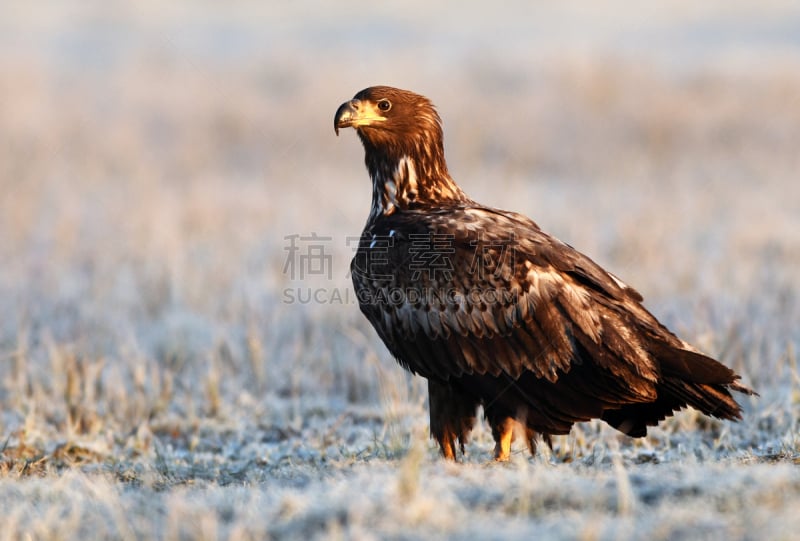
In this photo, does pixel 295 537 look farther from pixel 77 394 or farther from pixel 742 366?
pixel 742 366

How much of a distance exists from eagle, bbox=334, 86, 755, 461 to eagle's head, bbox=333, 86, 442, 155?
72 cm

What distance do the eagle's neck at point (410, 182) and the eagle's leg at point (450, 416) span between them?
1.11 m

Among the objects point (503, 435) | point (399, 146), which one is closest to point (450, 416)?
point (503, 435)

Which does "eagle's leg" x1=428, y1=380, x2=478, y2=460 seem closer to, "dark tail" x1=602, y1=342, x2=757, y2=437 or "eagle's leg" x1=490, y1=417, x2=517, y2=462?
"eagle's leg" x1=490, y1=417, x2=517, y2=462

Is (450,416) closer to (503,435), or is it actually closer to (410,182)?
(503,435)

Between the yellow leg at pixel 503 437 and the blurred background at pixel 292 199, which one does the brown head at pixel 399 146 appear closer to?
the yellow leg at pixel 503 437

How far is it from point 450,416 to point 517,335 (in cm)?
62

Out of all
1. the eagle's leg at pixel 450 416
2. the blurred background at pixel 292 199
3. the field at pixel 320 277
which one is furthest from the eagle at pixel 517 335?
the blurred background at pixel 292 199

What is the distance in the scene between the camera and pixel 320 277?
32.8ft

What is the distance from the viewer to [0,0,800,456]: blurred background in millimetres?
7723

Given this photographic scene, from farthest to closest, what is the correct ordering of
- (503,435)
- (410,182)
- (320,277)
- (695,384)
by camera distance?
(320,277) < (410,182) < (503,435) < (695,384)

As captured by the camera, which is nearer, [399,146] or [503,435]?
[503,435]

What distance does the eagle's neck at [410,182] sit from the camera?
19.7 feet

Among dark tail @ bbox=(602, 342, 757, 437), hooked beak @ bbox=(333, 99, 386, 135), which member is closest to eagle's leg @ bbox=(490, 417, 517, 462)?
dark tail @ bbox=(602, 342, 757, 437)
